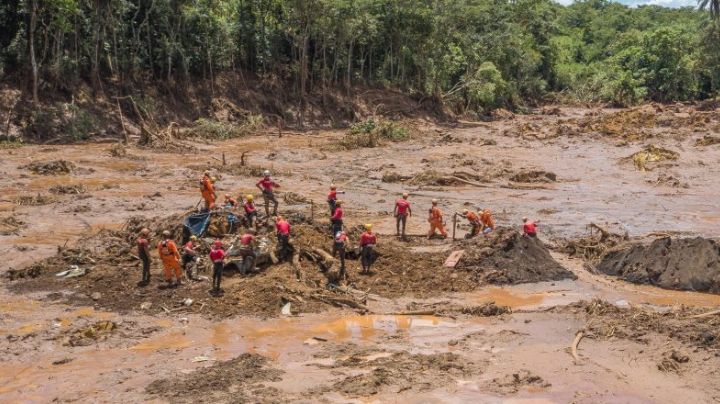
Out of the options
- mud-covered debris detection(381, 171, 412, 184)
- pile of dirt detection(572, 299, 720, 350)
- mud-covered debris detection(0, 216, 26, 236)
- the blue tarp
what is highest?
the blue tarp

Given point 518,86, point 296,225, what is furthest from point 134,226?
point 518,86

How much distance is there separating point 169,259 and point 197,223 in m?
2.41

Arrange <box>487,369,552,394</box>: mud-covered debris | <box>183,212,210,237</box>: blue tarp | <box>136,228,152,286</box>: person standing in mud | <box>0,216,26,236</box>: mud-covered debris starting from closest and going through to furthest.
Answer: <box>487,369,552,394</box>: mud-covered debris, <box>136,228,152,286</box>: person standing in mud, <box>183,212,210,237</box>: blue tarp, <box>0,216,26,236</box>: mud-covered debris

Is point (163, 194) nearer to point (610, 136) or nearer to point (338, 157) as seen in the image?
point (338, 157)

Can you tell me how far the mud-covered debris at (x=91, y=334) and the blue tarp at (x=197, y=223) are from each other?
4102 millimetres

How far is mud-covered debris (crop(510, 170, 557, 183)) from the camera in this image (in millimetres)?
27750

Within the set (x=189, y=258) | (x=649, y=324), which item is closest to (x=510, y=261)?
(x=649, y=324)

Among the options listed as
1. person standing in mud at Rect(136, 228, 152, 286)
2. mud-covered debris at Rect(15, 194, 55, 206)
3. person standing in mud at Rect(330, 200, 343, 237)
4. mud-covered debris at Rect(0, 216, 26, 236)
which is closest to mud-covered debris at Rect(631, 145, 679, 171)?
person standing in mud at Rect(330, 200, 343, 237)

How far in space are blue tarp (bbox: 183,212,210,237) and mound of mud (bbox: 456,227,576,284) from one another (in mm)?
5901

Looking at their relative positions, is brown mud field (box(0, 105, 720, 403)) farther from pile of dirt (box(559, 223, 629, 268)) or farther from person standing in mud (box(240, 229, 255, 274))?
person standing in mud (box(240, 229, 255, 274))

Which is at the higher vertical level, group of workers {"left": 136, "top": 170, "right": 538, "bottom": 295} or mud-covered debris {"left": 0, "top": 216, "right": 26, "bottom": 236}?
group of workers {"left": 136, "top": 170, "right": 538, "bottom": 295}

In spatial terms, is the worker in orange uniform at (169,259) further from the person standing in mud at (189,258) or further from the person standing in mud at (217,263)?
the person standing in mud at (217,263)

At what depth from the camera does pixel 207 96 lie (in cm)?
4312

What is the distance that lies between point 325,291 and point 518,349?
4190 millimetres
